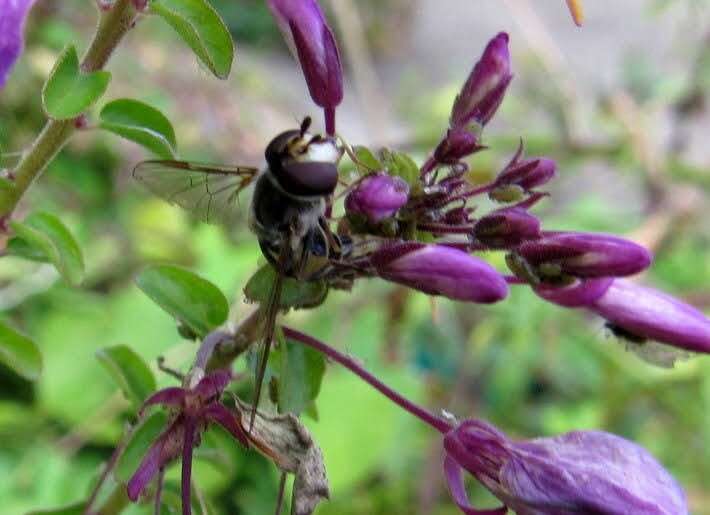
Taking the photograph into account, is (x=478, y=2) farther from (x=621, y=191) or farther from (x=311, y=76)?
(x=311, y=76)

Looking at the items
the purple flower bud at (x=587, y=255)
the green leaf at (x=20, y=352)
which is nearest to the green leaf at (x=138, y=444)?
the green leaf at (x=20, y=352)

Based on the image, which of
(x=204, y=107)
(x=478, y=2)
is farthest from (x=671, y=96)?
(x=478, y=2)

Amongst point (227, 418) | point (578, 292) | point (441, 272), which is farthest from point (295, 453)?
point (578, 292)

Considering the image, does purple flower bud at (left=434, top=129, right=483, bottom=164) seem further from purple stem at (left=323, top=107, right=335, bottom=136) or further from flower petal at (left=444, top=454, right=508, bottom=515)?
flower petal at (left=444, top=454, right=508, bottom=515)

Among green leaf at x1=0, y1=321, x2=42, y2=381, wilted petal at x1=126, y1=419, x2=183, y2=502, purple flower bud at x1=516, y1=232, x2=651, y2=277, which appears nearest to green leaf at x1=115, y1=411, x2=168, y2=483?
wilted petal at x1=126, y1=419, x2=183, y2=502

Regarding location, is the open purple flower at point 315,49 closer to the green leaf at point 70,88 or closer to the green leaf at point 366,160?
the green leaf at point 366,160

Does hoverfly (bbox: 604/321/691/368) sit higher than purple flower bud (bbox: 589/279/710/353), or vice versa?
purple flower bud (bbox: 589/279/710/353)

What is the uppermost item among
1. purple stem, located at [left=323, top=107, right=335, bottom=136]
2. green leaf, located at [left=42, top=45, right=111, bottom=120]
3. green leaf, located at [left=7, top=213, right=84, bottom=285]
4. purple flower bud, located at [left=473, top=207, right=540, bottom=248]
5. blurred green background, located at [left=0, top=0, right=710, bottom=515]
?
green leaf, located at [left=42, top=45, right=111, bottom=120]
